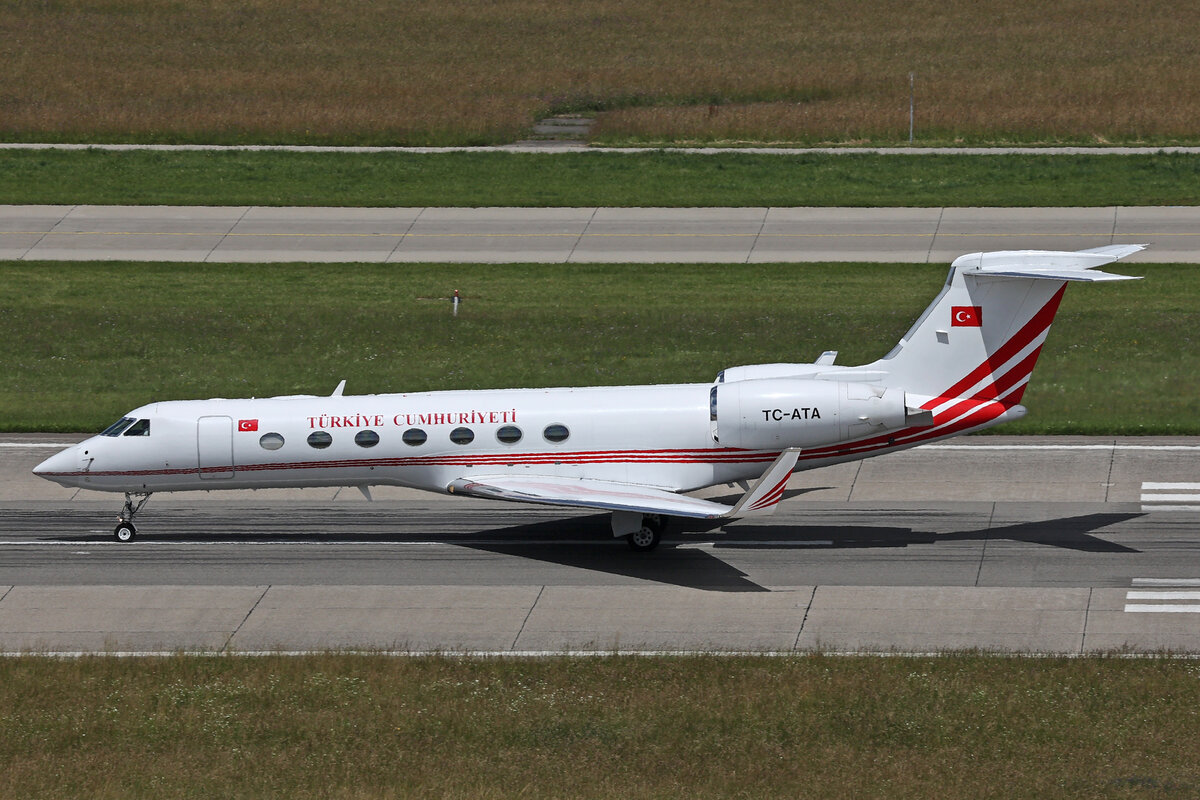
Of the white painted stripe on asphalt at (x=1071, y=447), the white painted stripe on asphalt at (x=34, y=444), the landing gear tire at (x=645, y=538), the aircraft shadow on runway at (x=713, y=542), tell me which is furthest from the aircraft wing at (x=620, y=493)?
the white painted stripe on asphalt at (x=34, y=444)

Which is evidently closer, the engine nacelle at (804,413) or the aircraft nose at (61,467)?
the engine nacelle at (804,413)

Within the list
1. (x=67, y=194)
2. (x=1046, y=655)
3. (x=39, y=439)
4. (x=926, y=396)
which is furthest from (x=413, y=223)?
(x=1046, y=655)

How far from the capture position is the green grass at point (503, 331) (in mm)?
38781

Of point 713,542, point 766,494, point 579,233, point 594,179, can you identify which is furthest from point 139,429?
point 594,179

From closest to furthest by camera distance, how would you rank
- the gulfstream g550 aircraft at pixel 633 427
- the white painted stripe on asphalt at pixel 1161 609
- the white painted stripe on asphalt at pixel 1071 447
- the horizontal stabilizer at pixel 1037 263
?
the white painted stripe on asphalt at pixel 1161 609 → the horizontal stabilizer at pixel 1037 263 → the gulfstream g550 aircraft at pixel 633 427 → the white painted stripe on asphalt at pixel 1071 447

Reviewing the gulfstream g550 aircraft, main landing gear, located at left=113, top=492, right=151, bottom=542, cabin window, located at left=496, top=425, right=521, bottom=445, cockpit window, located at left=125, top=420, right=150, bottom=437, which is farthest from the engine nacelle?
main landing gear, located at left=113, top=492, right=151, bottom=542

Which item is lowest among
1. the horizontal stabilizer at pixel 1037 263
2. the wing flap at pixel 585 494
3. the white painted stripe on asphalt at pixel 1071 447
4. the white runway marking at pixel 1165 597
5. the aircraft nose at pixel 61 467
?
the white painted stripe on asphalt at pixel 1071 447

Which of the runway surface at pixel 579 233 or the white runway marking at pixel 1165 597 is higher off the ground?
the white runway marking at pixel 1165 597

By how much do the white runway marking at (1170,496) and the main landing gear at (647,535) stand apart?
8503mm

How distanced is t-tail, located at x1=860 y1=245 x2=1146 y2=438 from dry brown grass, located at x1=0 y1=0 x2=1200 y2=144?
3184cm

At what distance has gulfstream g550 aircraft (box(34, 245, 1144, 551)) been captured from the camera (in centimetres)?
2867

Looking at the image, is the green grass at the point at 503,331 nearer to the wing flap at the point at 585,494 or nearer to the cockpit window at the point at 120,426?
the cockpit window at the point at 120,426

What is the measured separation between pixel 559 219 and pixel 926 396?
81.5ft

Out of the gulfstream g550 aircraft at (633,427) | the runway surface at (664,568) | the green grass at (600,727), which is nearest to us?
the green grass at (600,727)
